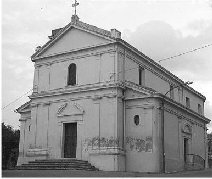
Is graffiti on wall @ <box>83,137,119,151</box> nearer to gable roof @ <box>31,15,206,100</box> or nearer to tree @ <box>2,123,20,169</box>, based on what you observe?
gable roof @ <box>31,15,206,100</box>

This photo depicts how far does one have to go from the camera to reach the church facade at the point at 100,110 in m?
26.5

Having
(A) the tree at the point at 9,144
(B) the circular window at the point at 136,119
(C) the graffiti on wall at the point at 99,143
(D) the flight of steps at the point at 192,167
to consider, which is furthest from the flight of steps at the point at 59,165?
(A) the tree at the point at 9,144

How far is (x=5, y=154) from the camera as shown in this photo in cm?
4659

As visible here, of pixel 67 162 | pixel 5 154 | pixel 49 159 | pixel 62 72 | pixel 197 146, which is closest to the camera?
pixel 67 162

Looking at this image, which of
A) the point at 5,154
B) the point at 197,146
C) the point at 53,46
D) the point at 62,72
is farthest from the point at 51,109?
the point at 5,154

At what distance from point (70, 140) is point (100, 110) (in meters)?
3.53

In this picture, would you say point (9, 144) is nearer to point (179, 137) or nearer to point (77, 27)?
point (77, 27)

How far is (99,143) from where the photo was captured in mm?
26688

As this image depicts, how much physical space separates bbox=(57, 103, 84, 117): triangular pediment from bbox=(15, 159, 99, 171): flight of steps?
3558 millimetres

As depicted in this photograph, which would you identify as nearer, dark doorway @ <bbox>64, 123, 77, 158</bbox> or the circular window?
the circular window

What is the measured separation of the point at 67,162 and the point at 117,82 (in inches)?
255

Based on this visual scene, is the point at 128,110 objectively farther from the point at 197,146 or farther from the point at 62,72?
the point at 197,146

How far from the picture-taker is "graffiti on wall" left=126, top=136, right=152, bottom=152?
26.3m

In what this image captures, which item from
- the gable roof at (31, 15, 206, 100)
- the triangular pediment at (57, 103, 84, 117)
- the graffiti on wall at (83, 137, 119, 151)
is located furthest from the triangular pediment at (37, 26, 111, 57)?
the graffiti on wall at (83, 137, 119, 151)
